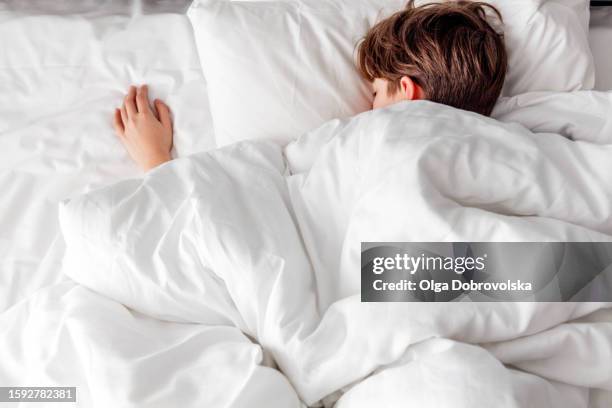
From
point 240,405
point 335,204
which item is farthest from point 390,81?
point 240,405

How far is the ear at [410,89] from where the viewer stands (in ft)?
3.42

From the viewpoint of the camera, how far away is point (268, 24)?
43.7 inches

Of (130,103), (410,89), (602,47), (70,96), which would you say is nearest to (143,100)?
(130,103)

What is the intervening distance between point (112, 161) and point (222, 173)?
0.25 m

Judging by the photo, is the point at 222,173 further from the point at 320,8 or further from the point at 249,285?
the point at 320,8

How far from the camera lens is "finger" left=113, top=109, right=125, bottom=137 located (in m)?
1.11

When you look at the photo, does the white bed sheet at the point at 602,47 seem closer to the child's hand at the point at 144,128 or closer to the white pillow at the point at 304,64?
the white pillow at the point at 304,64

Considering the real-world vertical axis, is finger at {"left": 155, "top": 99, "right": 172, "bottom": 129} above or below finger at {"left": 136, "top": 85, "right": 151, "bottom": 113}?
below

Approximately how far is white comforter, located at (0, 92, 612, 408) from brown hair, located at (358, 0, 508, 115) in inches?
4.7

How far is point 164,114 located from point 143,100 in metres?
0.04

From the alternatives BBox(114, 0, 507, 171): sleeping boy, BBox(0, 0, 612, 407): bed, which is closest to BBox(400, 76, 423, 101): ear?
BBox(114, 0, 507, 171): sleeping boy

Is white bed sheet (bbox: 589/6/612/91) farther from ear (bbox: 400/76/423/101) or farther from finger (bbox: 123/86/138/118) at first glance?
finger (bbox: 123/86/138/118)

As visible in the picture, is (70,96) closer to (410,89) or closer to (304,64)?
(304,64)

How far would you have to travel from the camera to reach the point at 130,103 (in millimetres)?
1132
